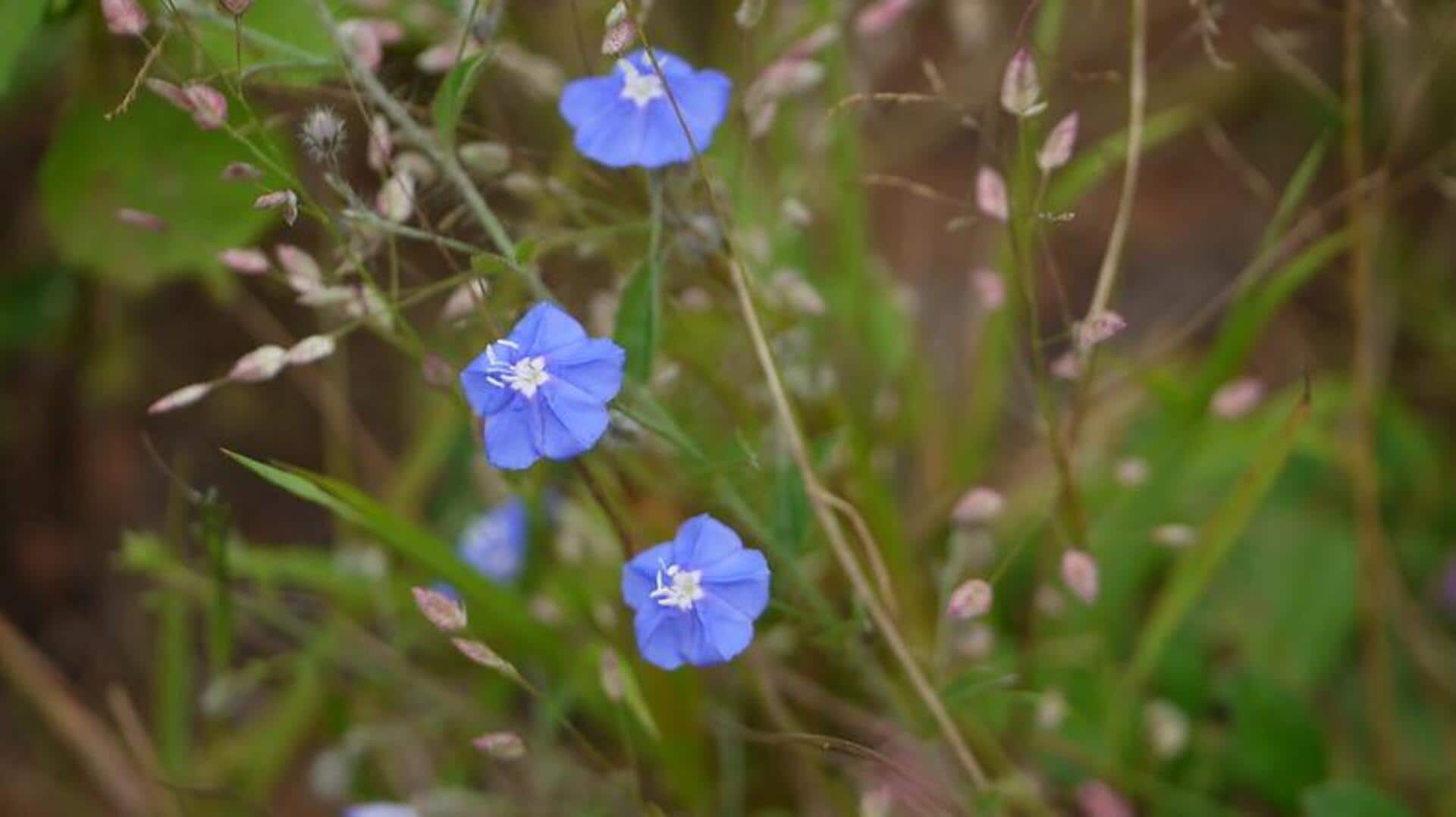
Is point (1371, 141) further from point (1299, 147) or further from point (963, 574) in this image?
point (963, 574)

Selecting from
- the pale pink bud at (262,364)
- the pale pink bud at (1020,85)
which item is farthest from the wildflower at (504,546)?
the pale pink bud at (1020,85)

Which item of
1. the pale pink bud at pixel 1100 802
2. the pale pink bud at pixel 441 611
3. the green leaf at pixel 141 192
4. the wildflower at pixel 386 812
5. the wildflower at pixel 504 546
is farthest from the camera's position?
the wildflower at pixel 504 546

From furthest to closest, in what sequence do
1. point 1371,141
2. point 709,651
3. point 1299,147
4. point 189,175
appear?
point 1299,147 < point 1371,141 < point 189,175 < point 709,651

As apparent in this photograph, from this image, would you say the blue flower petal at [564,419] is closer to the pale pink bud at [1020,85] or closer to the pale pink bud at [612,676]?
the pale pink bud at [612,676]

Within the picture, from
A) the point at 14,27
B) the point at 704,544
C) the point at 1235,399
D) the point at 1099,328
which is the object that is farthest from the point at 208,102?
the point at 1235,399

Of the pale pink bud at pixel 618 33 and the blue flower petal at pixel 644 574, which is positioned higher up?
the pale pink bud at pixel 618 33

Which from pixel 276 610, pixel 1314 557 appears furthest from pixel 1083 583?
pixel 276 610
